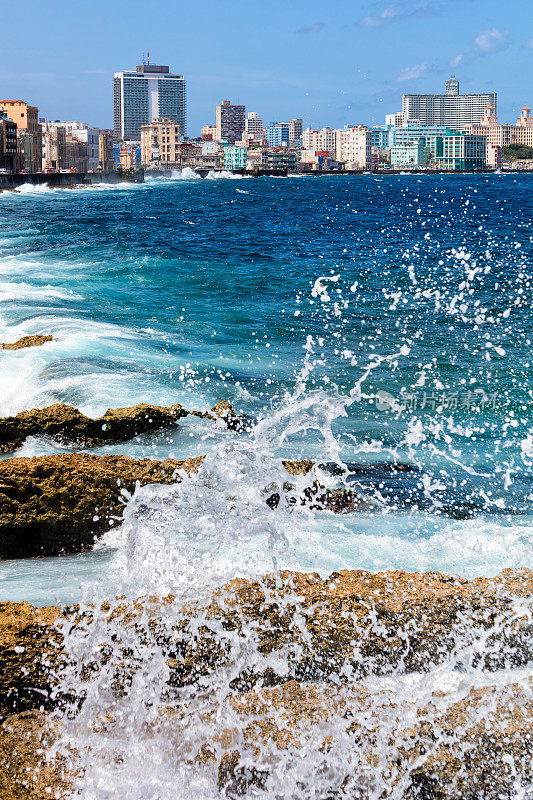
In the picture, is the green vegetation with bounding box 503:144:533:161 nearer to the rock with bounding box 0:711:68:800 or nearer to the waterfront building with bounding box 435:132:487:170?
the waterfront building with bounding box 435:132:487:170

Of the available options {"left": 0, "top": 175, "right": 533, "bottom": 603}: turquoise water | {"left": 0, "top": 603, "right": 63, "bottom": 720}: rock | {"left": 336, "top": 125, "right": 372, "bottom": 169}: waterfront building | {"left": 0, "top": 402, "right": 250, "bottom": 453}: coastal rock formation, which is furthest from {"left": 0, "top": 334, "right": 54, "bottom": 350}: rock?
{"left": 336, "top": 125, "right": 372, "bottom": 169}: waterfront building

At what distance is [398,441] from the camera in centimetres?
824

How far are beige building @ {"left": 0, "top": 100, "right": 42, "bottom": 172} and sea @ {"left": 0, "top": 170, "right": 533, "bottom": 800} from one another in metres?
118

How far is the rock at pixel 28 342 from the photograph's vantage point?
1078 cm

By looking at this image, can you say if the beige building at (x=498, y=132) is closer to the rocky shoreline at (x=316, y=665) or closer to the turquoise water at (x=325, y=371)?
the turquoise water at (x=325, y=371)

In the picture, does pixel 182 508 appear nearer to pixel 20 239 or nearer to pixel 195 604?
pixel 195 604

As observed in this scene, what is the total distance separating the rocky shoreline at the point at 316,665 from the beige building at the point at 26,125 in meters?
136

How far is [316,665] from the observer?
3.60 m

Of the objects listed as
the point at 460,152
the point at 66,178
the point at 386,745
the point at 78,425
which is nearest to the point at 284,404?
the point at 78,425

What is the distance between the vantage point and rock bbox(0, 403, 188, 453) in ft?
22.9

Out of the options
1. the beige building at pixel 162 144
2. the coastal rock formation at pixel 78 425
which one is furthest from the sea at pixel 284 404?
the beige building at pixel 162 144

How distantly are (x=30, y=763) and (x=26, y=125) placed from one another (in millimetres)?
143240

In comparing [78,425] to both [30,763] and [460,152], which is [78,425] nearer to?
[30,763]

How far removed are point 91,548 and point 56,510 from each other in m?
0.33
